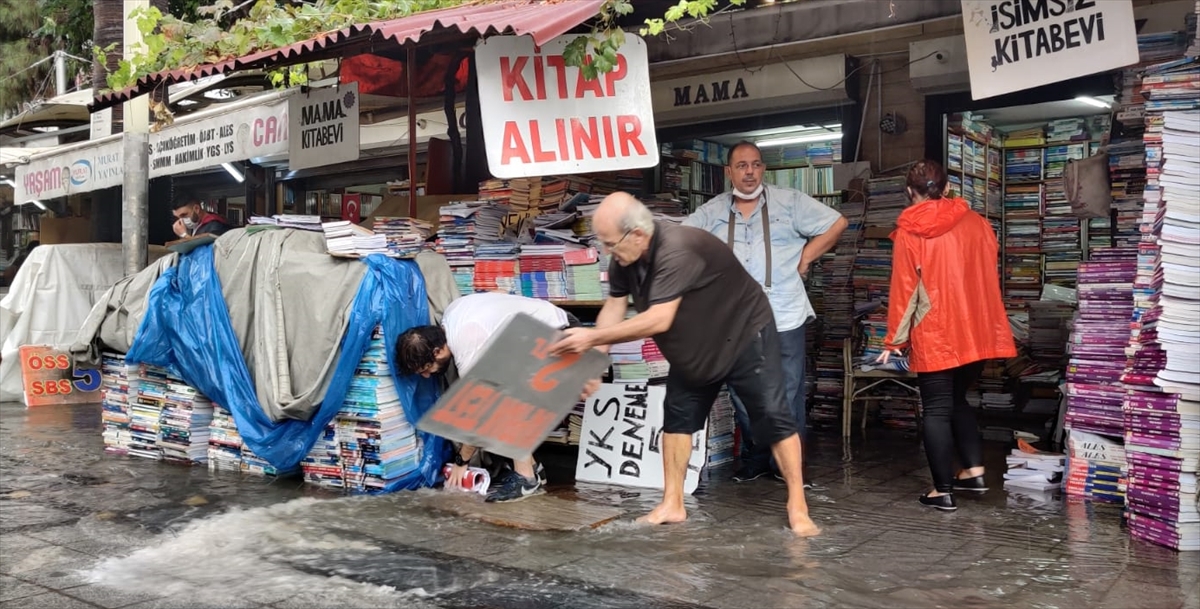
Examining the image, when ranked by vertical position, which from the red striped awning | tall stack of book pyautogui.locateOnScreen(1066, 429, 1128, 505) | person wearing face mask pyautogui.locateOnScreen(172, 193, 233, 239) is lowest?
tall stack of book pyautogui.locateOnScreen(1066, 429, 1128, 505)

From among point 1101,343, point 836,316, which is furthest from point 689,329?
point 836,316

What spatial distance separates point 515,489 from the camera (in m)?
6.21

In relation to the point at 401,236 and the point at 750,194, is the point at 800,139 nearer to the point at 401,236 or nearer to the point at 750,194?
the point at 750,194

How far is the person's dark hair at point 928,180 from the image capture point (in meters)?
5.87

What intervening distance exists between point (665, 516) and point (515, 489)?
3.55 feet

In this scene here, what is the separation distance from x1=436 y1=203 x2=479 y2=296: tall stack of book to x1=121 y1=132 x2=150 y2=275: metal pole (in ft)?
10.9

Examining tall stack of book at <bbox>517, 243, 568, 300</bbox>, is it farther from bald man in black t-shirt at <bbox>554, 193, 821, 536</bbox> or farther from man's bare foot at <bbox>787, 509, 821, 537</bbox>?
man's bare foot at <bbox>787, 509, 821, 537</bbox>

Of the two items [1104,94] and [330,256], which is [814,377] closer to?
[1104,94]

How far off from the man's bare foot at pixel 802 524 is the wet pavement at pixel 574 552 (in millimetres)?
69

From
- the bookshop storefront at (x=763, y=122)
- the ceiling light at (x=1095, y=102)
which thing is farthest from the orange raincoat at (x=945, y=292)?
the ceiling light at (x=1095, y=102)

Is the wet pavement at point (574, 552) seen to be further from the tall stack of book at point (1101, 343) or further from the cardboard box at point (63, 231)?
the cardboard box at point (63, 231)

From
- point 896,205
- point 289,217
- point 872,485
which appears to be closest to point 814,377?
point 896,205

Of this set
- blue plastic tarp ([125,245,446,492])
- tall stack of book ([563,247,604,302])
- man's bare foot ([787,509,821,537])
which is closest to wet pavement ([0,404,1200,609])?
man's bare foot ([787,509,821,537])

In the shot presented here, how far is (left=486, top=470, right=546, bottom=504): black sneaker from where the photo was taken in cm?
617
